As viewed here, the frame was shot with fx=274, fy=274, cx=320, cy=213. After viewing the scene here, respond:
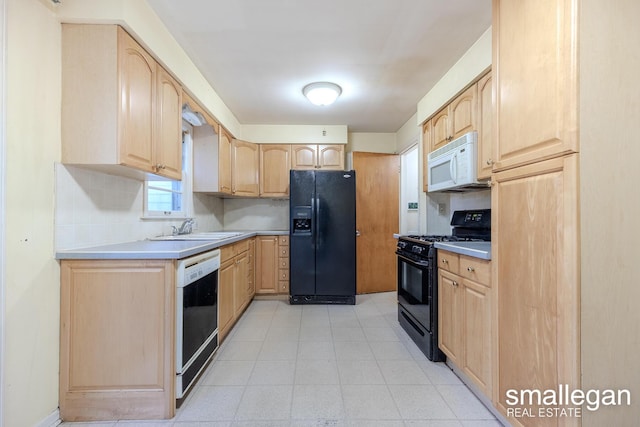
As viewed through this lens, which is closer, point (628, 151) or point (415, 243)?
point (628, 151)

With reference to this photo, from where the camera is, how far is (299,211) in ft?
11.0

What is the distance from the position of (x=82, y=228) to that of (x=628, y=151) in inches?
101

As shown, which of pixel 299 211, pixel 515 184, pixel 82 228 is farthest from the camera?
pixel 299 211

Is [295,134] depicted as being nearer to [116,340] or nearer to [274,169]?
[274,169]

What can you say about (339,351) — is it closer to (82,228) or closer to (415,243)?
(415,243)

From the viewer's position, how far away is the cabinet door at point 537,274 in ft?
3.20

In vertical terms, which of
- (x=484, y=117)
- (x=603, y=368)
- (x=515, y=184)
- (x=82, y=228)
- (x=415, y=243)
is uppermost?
(x=484, y=117)

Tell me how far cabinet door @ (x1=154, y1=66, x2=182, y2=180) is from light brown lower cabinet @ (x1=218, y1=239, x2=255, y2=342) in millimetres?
764

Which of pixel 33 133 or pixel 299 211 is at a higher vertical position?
pixel 33 133

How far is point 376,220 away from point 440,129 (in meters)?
1.62

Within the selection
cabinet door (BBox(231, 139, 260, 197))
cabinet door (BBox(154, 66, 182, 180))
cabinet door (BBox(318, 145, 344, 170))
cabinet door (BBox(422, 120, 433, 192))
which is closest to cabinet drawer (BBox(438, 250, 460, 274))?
cabinet door (BBox(422, 120, 433, 192))

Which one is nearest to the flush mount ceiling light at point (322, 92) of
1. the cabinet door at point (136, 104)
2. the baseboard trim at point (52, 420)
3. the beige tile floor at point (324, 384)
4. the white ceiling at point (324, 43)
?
the white ceiling at point (324, 43)

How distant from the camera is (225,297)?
235 centimetres

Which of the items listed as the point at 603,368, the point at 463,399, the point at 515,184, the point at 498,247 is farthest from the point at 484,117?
the point at 463,399
